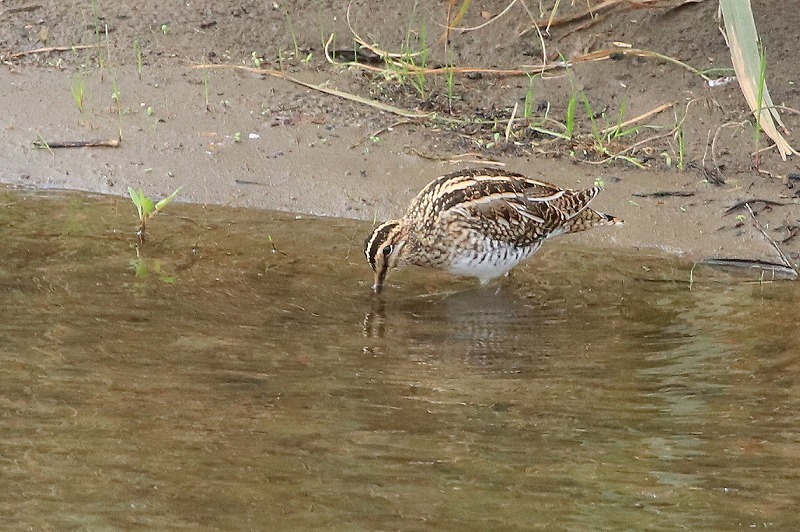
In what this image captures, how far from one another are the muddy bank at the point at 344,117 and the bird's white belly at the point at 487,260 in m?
0.83

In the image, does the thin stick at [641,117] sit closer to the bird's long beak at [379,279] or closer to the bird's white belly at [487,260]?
the bird's white belly at [487,260]

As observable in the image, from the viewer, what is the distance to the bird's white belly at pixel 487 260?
609cm

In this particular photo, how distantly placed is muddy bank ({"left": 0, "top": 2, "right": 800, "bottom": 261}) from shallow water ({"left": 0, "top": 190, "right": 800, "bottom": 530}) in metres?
0.61

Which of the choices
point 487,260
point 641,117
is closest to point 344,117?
point 641,117

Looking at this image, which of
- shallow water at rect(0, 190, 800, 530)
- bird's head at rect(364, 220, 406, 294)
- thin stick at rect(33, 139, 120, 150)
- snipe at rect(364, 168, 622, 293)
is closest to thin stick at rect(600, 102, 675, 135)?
shallow water at rect(0, 190, 800, 530)

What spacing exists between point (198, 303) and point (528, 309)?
150 centimetres

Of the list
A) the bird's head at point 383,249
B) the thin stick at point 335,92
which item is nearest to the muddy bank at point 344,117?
the thin stick at point 335,92

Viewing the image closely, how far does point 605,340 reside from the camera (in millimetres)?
5180

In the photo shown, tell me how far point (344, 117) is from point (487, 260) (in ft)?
7.14

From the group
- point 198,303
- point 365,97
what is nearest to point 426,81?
point 365,97

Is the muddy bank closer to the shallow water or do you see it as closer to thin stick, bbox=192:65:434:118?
thin stick, bbox=192:65:434:118

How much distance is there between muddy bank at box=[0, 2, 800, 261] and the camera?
7.09 m

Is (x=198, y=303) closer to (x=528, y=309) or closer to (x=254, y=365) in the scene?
(x=254, y=365)

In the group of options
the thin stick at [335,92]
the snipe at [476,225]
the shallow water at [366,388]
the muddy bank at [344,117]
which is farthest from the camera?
the thin stick at [335,92]
